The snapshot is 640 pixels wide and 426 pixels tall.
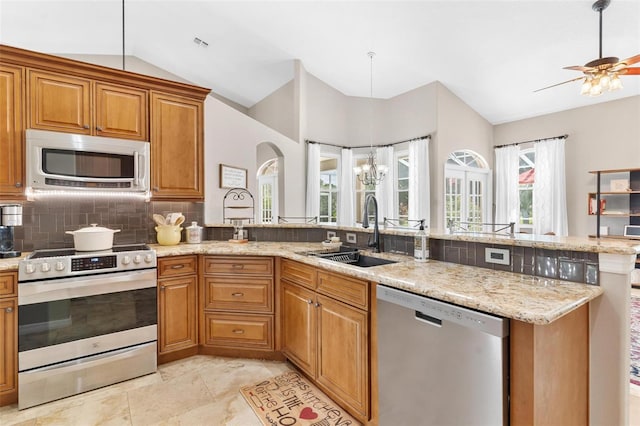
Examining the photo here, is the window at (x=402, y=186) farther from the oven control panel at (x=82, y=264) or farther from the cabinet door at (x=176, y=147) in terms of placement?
the oven control panel at (x=82, y=264)

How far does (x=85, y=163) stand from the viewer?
2.45m

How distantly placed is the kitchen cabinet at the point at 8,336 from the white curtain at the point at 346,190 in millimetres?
4822

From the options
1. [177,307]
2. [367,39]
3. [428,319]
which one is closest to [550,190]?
[367,39]

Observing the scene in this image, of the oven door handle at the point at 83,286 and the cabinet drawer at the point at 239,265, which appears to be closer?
the oven door handle at the point at 83,286

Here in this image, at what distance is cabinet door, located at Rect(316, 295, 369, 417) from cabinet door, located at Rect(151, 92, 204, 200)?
A: 176 cm

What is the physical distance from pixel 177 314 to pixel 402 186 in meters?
4.63

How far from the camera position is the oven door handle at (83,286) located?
200cm

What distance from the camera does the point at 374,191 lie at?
6207 mm

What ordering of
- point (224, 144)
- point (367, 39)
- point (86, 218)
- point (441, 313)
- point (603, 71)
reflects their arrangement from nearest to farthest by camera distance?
point (441, 313)
point (86, 218)
point (603, 71)
point (224, 144)
point (367, 39)

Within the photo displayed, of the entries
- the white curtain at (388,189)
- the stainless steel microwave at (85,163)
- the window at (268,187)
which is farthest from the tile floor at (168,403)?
the window at (268,187)

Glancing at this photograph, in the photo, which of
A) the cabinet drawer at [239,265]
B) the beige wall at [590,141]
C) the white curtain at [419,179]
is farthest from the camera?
the white curtain at [419,179]

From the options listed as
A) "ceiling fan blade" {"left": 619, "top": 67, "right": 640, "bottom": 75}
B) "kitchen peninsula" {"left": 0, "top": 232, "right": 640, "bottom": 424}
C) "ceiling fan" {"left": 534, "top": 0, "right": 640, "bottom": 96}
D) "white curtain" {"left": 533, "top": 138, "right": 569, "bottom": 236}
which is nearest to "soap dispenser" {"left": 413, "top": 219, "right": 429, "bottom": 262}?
"kitchen peninsula" {"left": 0, "top": 232, "right": 640, "bottom": 424}

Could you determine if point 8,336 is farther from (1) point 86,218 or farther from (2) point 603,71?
(2) point 603,71

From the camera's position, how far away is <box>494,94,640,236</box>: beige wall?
4.99 m
